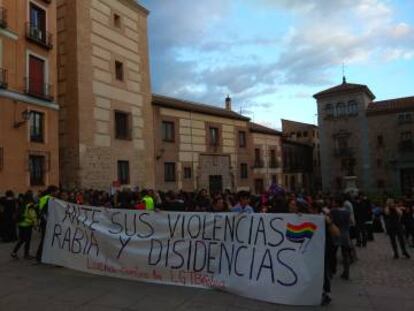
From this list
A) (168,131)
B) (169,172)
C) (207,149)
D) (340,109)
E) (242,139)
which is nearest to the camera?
(169,172)

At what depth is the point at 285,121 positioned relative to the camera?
81500 millimetres

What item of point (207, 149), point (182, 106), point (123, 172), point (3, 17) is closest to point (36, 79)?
point (3, 17)

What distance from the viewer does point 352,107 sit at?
5822 cm

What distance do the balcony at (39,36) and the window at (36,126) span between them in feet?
11.2

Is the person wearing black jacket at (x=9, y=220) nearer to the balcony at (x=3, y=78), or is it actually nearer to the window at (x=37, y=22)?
the balcony at (x=3, y=78)

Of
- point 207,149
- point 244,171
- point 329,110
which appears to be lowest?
point 244,171

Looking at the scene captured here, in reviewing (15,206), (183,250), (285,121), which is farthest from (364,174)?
(183,250)

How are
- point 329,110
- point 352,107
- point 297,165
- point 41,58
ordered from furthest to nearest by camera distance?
point 329,110 < point 297,165 < point 352,107 < point 41,58

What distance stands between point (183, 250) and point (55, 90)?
1805 cm

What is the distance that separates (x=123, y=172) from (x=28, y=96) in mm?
8174

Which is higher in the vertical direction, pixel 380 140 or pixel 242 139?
pixel 380 140

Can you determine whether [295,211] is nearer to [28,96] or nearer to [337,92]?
[28,96]

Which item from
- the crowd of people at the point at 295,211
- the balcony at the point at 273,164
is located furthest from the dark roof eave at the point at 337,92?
the crowd of people at the point at 295,211

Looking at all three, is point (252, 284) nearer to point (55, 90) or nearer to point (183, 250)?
point (183, 250)
